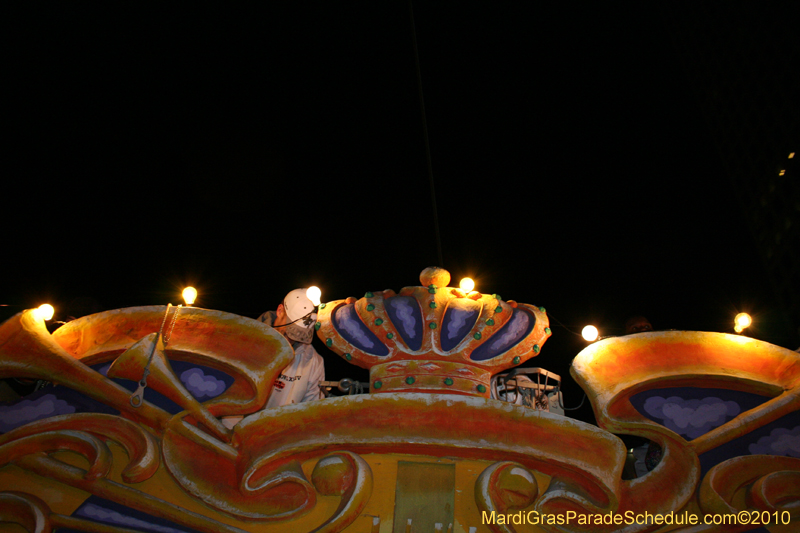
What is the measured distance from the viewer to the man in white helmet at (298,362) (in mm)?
4473

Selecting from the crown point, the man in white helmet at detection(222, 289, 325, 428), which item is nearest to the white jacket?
the man in white helmet at detection(222, 289, 325, 428)

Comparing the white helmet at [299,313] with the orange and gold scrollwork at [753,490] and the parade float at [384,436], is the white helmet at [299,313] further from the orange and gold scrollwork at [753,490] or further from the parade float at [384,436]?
the orange and gold scrollwork at [753,490]

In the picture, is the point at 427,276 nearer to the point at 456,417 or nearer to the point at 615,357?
the point at 456,417

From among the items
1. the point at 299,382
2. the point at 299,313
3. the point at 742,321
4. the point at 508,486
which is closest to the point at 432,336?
the point at 508,486

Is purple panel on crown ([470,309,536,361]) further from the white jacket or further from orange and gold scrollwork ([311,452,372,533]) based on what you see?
the white jacket

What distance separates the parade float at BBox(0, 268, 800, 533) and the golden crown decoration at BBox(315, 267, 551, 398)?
1 centimetres

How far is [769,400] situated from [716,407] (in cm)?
30

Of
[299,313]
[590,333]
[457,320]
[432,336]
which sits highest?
[590,333]

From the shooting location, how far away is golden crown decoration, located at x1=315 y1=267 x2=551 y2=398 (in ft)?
10.9

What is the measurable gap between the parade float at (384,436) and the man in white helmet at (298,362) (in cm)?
109

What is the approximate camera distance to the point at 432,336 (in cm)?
342

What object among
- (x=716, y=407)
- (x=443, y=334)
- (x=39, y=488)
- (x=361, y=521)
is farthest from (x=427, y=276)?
(x=39, y=488)

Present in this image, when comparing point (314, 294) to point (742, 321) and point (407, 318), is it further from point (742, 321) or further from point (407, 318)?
point (742, 321)

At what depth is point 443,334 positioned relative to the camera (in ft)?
11.4
